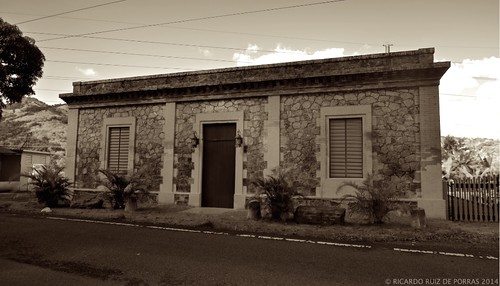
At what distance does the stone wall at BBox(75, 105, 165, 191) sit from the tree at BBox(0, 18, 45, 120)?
3.70m

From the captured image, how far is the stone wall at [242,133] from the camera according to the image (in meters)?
10.9

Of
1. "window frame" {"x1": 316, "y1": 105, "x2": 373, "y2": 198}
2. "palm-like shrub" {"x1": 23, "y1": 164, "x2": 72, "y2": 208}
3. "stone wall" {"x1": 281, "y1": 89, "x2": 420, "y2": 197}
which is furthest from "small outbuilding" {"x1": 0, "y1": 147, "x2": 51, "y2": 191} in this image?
"window frame" {"x1": 316, "y1": 105, "x2": 373, "y2": 198}

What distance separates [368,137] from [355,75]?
2.03 meters

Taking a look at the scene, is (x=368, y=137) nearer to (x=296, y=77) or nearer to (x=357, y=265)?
(x=296, y=77)

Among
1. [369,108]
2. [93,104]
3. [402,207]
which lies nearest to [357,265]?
[402,207]

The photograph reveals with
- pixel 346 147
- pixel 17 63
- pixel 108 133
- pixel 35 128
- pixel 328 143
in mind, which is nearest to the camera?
pixel 346 147

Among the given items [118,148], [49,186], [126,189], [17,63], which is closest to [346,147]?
[126,189]

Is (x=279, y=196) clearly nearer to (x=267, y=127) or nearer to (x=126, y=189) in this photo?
(x=267, y=127)

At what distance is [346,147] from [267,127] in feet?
8.91

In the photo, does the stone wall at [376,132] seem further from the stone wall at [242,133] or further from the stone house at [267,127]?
the stone wall at [242,133]

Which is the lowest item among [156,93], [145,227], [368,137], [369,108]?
[145,227]

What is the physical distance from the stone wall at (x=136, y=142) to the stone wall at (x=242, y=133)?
2.72 ft

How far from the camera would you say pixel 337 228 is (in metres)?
7.18

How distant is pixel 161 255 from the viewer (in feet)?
15.8
